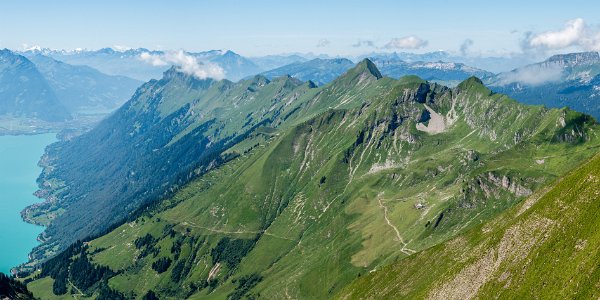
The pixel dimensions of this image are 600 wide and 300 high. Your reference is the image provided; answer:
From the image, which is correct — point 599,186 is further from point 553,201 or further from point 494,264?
point 494,264

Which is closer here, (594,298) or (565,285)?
(594,298)

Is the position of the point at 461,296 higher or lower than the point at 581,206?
lower

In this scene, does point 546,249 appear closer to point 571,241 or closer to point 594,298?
point 571,241

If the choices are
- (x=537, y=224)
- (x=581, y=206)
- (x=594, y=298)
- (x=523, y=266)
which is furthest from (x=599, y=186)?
(x=594, y=298)

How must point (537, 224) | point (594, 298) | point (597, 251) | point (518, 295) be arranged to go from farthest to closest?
point (537, 224)
point (518, 295)
point (597, 251)
point (594, 298)

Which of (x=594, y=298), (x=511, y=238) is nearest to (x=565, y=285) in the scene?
Answer: (x=594, y=298)

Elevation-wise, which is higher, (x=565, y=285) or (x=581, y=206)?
(x=581, y=206)

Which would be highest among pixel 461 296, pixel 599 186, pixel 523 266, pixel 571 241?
pixel 599 186

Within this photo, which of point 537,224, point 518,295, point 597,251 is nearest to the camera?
point 597,251

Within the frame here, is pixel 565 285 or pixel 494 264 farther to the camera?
pixel 494 264
